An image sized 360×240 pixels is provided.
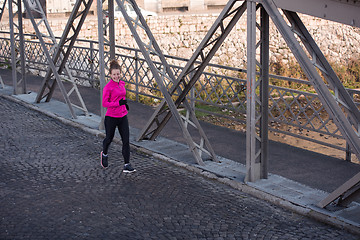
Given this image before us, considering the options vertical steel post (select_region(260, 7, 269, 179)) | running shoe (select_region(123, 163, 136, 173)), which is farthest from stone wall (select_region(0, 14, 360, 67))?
vertical steel post (select_region(260, 7, 269, 179))

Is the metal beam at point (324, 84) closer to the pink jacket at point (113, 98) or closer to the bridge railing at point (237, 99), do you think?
the bridge railing at point (237, 99)

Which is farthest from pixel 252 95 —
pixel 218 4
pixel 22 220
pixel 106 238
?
pixel 218 4

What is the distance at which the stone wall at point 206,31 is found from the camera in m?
26.0

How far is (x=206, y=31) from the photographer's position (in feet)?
94.0

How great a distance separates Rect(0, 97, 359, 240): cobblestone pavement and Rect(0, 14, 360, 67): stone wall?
16519 millimetres

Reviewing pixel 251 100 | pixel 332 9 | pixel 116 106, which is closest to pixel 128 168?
pixel 116 106

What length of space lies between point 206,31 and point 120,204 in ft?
72.0

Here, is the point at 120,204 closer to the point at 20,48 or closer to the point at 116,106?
the point at 116,106

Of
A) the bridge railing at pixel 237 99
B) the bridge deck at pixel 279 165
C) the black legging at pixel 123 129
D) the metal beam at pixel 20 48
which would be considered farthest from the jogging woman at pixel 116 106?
the metal beam at pixel 20 48

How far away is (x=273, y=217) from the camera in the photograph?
695cm

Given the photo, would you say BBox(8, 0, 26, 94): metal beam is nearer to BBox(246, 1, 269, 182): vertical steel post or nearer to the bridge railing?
the bridge railing

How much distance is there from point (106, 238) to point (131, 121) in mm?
5850

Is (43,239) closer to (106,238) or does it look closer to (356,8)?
(106,238)

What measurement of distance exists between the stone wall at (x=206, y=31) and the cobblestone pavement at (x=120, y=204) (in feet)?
54.2
